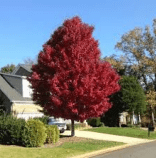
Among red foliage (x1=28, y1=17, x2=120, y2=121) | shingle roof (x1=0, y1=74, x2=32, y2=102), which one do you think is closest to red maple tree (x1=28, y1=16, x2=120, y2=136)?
red foliage (x1=28, y1=17, x2=120, y2=121)

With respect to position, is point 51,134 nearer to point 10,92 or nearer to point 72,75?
point 72,75

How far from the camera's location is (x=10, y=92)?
94.1ft

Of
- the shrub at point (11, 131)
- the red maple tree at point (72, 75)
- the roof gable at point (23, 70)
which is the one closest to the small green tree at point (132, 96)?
the roof gable at point (23, 70)

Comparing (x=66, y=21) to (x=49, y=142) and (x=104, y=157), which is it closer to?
(x=49, y=142)

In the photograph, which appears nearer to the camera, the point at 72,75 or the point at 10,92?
the point at 72,75

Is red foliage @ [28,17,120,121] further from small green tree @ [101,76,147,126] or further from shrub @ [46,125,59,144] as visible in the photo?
small green tree @ [101,76,147,126]

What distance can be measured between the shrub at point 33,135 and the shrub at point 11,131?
49 centimetres

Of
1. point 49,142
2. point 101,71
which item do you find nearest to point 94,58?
point 101,71

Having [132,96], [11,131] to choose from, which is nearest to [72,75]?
[11,131]

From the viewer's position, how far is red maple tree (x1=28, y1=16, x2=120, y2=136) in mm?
19641

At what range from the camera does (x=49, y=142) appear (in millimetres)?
17922

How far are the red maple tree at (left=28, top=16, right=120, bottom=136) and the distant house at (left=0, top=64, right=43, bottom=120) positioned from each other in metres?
6.55

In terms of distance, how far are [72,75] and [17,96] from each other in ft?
34.3

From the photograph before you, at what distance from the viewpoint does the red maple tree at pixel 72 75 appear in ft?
64.4
